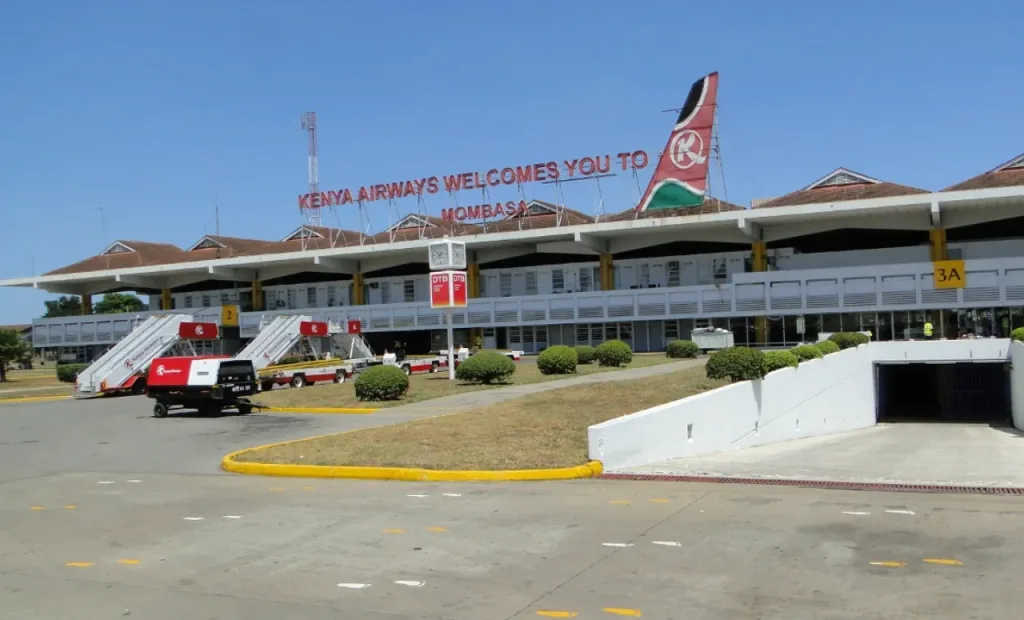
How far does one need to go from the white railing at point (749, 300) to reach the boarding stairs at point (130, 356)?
8.36 m

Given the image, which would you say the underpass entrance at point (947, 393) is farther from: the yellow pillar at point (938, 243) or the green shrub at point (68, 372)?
the green shrub at point (68, 372)

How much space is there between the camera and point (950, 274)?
155 feet

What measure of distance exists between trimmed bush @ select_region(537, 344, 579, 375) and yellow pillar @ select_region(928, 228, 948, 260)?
89.6ft

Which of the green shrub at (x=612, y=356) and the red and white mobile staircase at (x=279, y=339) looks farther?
the red and white mobile staircase at (x=279, y=339)

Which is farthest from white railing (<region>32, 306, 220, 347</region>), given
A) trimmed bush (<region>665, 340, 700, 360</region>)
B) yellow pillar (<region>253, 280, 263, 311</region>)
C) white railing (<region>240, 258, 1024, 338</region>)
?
trimmed bush (<region>665, 340, 700, 360</region>)

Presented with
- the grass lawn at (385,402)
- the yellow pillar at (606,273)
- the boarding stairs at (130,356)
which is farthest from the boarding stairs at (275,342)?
the yellow pillar at (606,273)

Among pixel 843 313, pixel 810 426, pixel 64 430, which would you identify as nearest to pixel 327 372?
pixel 64 430

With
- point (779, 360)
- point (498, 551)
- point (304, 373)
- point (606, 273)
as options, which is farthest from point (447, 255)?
point (498, 551)

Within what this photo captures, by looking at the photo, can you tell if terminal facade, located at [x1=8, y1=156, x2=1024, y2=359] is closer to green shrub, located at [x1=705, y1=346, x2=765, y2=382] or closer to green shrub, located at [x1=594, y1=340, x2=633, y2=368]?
green shrub, located at [x1=594, y1=340, x2=633, y2=368]

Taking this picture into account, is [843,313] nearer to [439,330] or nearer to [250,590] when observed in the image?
[439,330]

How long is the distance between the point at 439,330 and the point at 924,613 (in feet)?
195

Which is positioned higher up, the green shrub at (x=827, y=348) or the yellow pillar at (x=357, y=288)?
the yellow pillar at (x=357, y=288)

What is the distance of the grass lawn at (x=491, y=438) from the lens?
48.0 feet

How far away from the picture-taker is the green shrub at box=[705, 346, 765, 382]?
2256 cm
